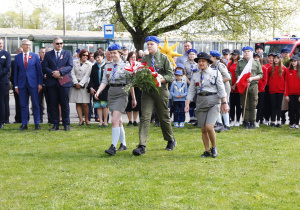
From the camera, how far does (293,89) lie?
41.7 feet

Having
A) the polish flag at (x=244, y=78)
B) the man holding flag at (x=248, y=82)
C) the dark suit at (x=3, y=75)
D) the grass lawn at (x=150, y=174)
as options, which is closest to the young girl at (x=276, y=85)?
the man holding flag at (x=248, y=82)

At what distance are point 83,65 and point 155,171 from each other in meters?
6.17

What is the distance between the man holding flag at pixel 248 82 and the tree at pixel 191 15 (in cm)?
1085

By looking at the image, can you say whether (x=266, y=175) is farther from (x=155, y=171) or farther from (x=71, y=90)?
(x=71, y=90)

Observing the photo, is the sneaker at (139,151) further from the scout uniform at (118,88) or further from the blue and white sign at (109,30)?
the blue and white sign at (109,30)

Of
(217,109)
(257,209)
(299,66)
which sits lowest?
(257,209)

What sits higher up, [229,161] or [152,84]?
[152,84]

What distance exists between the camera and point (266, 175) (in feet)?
23.2

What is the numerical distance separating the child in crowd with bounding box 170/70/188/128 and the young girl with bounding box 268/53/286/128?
8.01 feet

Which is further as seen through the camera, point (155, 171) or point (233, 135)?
point (233, 135)

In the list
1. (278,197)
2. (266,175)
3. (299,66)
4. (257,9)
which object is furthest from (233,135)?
(257,9)

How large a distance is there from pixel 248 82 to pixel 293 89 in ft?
4.95

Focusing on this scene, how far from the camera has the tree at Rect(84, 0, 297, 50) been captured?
22938mm

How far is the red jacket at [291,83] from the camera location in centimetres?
1263
